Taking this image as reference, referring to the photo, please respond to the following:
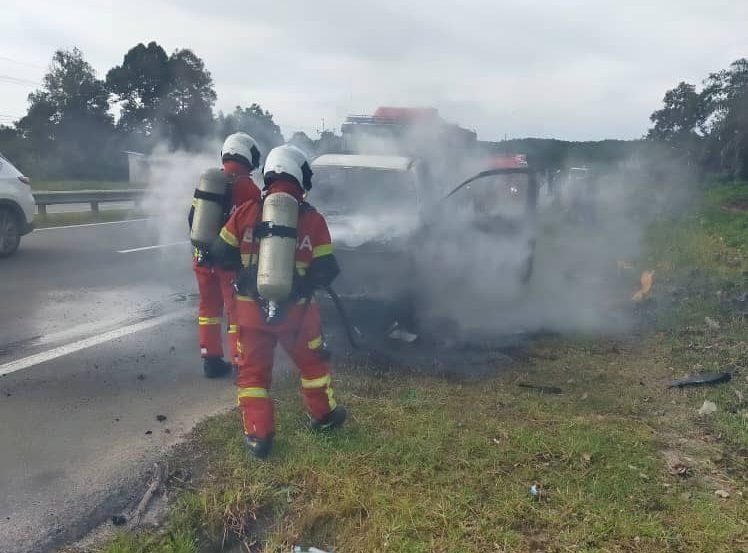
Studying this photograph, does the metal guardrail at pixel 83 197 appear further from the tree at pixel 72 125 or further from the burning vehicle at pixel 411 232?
the tree at pixel 72 125

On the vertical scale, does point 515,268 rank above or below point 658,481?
above

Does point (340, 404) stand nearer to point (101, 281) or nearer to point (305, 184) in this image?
point (305, 184)

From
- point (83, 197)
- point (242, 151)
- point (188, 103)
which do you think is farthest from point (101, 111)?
point (242, 151)

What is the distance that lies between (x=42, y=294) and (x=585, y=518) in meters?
6.81

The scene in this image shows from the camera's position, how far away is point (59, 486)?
10.9 feet

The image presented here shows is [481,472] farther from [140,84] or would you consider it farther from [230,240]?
[140,84]

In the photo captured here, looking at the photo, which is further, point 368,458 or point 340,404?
point 340,404

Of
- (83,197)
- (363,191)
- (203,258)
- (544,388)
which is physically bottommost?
(544,388)

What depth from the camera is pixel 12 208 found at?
9695 mm

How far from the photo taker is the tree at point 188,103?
1496 cm

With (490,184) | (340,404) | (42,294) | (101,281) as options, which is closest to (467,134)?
(490,184)

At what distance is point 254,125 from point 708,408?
9.40 m

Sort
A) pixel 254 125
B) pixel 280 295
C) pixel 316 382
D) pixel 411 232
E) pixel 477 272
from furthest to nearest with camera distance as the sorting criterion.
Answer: pixel 254 125, pixel 477 272, pixel 411 232, pixel 316 382, pixel 280 295

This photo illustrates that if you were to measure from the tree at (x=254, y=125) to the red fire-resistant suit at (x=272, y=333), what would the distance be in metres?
5.49
